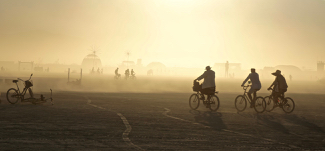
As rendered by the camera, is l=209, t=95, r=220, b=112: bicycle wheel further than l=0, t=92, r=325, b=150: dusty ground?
Yes

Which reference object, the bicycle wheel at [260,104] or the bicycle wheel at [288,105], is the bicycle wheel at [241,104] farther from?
the bicycle wheel at [288,105]

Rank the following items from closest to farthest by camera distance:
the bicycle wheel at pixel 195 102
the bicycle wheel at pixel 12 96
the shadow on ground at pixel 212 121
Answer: the shadow on ground at pixel 212 121 → the bicycle wheel at pixel 195 102 → the bicycle wheel at pixel 12 96

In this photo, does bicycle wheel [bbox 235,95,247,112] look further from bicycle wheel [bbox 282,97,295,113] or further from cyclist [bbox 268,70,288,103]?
bicycle wheel [bbox 282,97,295,113]

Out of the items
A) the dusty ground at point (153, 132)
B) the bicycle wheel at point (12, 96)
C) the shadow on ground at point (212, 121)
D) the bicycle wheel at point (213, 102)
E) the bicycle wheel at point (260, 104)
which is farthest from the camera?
the bicycle wheel at point (12, 96)

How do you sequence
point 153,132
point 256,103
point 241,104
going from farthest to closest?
1. point 241,104
2. point 256,103
3. point 153,132

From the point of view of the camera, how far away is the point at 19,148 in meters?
6.84

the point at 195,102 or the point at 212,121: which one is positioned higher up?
the point at 195,102

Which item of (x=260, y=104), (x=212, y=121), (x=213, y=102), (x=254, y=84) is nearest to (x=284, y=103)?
(x=260, y=104)

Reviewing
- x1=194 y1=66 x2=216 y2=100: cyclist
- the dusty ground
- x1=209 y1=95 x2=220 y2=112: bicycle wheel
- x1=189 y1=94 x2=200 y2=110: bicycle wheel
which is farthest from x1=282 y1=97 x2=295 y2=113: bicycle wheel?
x1=189 y1=94 x2=200 y2=110: bicycle wheel

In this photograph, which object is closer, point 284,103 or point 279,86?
point 279,86

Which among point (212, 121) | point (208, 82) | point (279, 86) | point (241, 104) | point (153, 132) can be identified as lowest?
point (153, 132)

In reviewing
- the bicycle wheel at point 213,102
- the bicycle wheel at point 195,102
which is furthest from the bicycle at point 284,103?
the bicycle wheel at point 195,102

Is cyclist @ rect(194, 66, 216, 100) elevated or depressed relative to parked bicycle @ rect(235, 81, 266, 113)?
elevated

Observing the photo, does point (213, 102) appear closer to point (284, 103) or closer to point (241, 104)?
point (241, 104)
